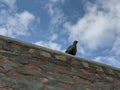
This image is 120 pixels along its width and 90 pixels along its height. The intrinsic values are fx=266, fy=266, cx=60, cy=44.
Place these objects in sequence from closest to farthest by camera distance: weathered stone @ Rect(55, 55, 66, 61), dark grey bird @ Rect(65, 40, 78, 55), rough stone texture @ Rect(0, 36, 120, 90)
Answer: rough stone texture @ Rect(0, 36, 120, 90) → weathered stone @ Rect(55, 55, 66, 61) → dark grey bird @ Rect(65, 40, 78, 55)

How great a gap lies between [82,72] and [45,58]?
89cm

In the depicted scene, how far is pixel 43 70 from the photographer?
5125 millimetres

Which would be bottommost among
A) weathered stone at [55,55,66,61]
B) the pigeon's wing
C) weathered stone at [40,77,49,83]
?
weathered stone at [40,77,49,83]

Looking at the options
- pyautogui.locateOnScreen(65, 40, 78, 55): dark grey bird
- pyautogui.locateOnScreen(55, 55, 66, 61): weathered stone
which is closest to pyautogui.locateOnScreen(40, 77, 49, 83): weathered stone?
pyautogui.locateOnScreen(55, 55, 66, 61): weathered stone

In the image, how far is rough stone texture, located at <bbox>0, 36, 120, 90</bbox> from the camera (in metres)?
4.79

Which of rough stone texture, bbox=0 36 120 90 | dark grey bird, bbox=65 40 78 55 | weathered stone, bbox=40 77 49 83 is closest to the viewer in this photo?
rough stone texture, bbox=0 36 120 90

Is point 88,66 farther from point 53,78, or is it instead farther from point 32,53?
point 32,53

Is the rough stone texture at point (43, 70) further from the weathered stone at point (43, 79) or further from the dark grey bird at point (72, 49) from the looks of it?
the dark grey bird at point (72, 49)

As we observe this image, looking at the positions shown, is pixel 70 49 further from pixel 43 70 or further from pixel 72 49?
pixel 43 70

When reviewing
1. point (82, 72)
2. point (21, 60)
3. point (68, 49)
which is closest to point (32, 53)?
point (21, 60)

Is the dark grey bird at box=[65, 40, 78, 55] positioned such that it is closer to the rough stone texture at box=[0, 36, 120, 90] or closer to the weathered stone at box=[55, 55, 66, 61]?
the rough stone texture at box=[0, 36, 120, 90]

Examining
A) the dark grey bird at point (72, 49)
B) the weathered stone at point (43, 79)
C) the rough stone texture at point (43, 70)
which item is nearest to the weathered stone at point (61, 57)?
the rough stone texture at point (43, 70)

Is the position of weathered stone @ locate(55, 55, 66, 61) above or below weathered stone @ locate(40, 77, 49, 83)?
above

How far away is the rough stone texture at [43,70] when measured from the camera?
479 centimetres
